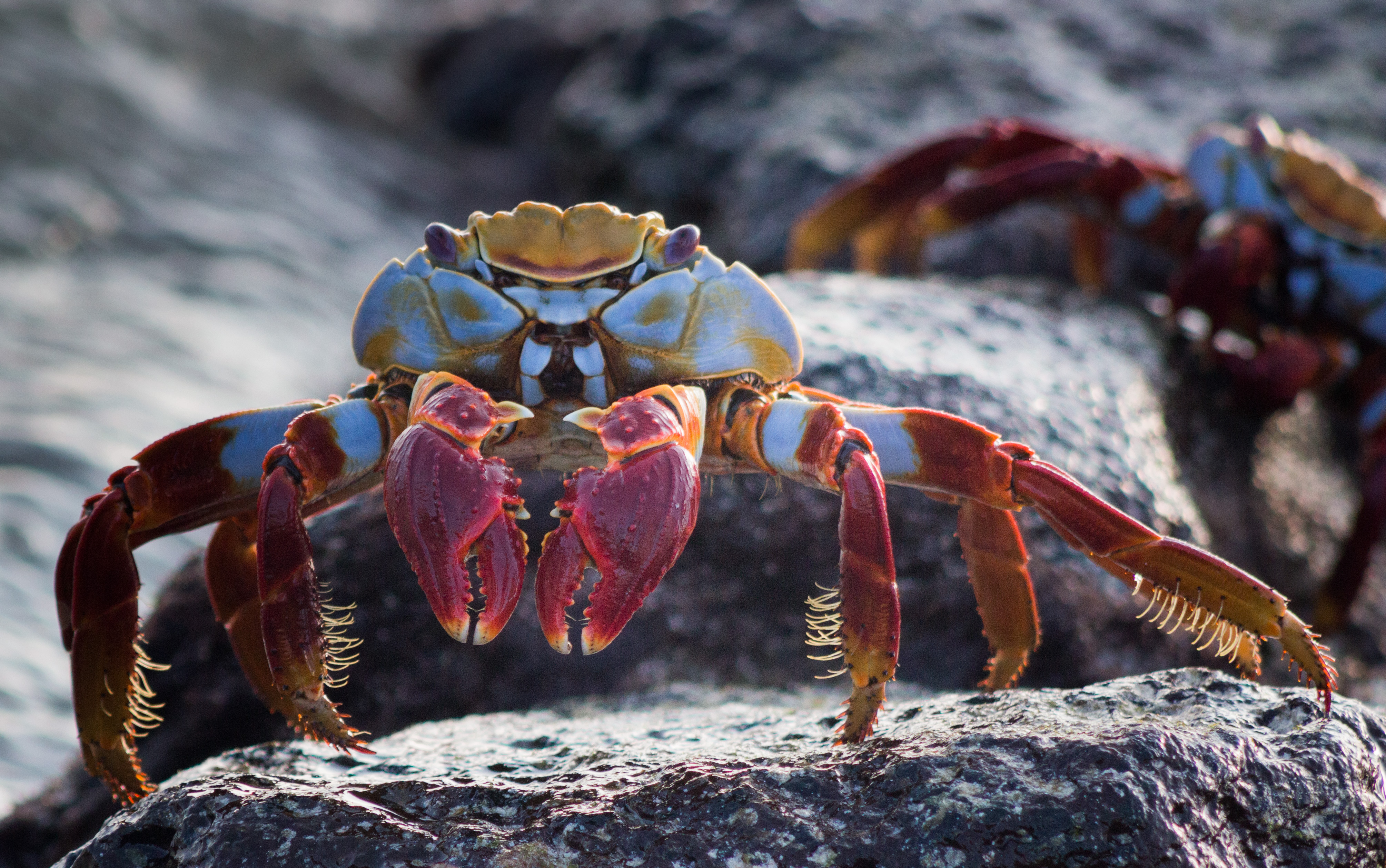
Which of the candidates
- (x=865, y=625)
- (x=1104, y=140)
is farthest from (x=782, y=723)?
(x=1104, y=140)

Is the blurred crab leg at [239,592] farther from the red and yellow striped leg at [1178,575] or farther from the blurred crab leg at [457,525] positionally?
the red and yellow striped leg at [1178,575]

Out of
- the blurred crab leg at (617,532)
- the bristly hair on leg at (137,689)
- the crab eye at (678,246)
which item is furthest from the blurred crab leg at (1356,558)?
the bristly hair on leg at (137,689)

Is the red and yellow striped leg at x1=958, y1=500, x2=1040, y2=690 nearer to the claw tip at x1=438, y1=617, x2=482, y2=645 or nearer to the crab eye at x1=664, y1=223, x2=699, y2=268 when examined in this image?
the crab eye at x1=664, y1=223, x2=699, y2=268

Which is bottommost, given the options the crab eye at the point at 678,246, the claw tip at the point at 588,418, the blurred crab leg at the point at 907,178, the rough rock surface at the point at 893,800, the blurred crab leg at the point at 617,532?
the rough rock surface at the point at 893,800

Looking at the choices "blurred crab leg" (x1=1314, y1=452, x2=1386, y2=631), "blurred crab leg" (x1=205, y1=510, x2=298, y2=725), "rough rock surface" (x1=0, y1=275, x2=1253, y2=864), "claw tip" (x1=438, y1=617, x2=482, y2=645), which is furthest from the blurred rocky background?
"claw tip" (x1=438, y1=617, x2=482, y2=645)

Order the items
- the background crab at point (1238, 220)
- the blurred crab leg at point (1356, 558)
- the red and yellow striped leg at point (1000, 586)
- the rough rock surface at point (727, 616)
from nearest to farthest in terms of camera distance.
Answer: the red and yellow striped leg at point (1000, 586) → the rough rock surface at point (727, 616) → the blurred crab leg at point (1356, 558) → the background crab at point (1238, 220)
